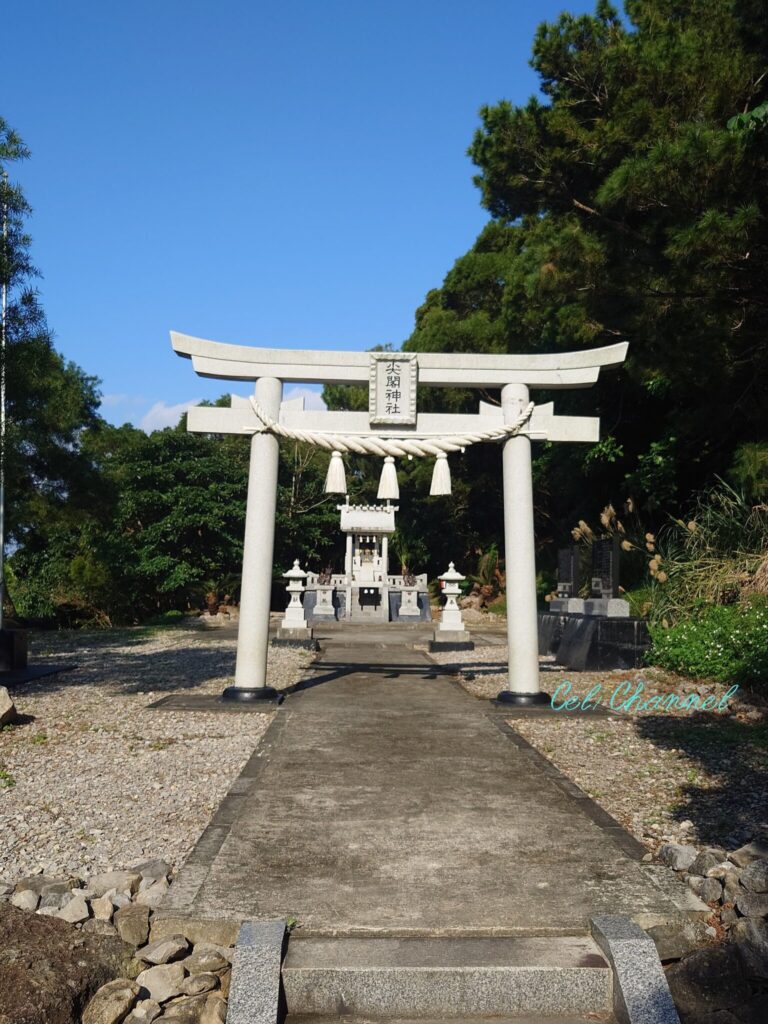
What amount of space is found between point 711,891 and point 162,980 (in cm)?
238

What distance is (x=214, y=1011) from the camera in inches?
114

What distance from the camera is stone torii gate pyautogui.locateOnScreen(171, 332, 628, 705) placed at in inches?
339

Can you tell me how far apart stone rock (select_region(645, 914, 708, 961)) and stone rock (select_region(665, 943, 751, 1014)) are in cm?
7

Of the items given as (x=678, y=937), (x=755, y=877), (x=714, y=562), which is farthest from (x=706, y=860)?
(x=714, y=562)

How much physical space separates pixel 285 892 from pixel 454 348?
24979 mm

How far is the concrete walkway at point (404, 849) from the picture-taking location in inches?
135

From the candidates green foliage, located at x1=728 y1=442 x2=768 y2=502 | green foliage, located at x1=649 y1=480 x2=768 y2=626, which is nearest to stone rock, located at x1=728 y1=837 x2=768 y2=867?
green foliage, located at x1=649 y1=480 x2=768 y2=626

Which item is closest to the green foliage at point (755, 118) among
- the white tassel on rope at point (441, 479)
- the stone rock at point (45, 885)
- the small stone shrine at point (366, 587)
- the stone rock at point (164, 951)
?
the white tassel on rope at point (441, 479)

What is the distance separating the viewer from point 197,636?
18.2m

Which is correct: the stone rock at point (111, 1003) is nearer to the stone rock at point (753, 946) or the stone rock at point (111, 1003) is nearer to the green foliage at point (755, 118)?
the stone rock at point (753, 946)

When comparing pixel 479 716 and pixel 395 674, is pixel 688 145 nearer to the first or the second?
pixel 479 716

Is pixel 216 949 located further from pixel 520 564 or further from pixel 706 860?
pixel 520 564

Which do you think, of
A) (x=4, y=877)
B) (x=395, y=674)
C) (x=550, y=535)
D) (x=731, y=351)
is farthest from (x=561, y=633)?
(x=550, y=535)

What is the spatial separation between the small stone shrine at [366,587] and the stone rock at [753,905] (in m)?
20.3
